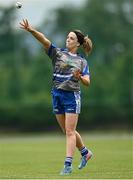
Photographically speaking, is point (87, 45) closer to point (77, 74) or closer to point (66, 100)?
point (77, 74)

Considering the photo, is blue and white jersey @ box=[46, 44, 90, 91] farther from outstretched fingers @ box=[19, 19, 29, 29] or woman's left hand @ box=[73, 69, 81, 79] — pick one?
outstretched fingers @ box=[19, 19, 29, 29]

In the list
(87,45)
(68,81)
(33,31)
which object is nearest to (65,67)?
(68,81)

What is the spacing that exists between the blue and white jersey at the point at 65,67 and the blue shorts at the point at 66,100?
3.5 inches

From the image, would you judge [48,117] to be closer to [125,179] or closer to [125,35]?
[125,179]

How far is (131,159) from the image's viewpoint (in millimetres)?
19750

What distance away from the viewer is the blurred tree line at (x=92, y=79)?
4831cm

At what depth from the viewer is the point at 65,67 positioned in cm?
1577

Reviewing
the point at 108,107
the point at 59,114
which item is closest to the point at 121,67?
the point at 108,107

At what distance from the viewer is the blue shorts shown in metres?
15.8

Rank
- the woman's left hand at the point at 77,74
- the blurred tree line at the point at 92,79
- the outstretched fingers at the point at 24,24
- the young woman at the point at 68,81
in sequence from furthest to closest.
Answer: the blurred tree line at the point at 92,79, the young woman at the point at 68,81, the woman's left hand at the point at 77,74, the outstretched fingers at the point at 24,24

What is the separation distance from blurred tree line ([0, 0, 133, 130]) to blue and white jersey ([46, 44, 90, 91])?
103 feet

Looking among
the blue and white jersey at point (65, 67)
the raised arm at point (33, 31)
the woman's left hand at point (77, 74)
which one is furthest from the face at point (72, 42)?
the woman's left hand at point (77, 74)

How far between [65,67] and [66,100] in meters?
0.57

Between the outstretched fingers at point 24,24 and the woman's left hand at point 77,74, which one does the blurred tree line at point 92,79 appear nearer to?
the woman's left hand at point 77,74
